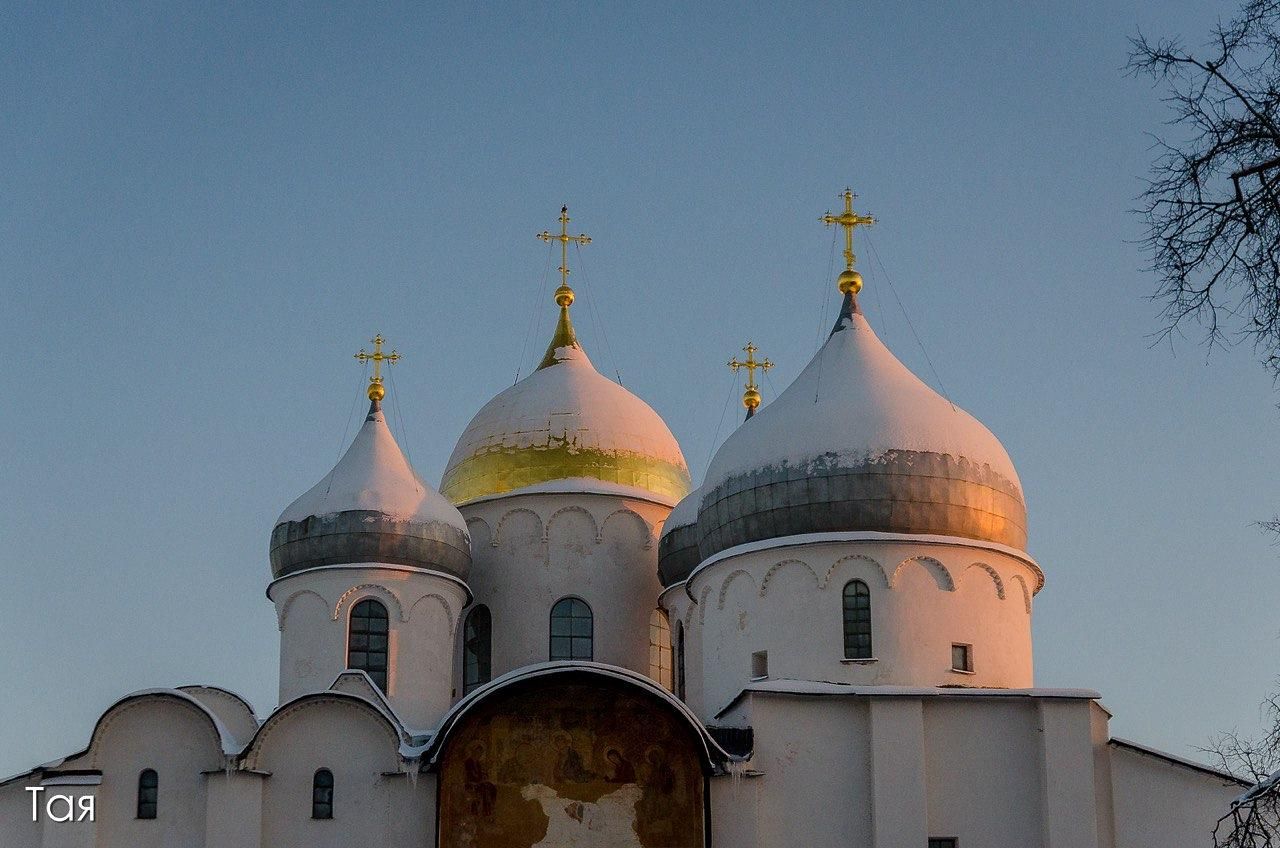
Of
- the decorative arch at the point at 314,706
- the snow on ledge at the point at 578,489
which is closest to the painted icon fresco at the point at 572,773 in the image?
the decorative arch at the point at 314,706

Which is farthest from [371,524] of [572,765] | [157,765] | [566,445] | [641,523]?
[572,765]

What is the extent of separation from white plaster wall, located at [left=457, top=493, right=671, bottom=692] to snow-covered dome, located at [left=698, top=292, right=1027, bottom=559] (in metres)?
3.48

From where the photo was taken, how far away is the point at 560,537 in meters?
25.0

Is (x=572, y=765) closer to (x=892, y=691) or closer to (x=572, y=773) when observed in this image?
(x=572, y=773)

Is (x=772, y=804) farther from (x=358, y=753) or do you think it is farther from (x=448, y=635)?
(x=448, y=635)

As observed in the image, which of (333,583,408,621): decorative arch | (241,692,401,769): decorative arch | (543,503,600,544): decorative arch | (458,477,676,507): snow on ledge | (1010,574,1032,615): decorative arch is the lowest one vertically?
(241,692,401,769): decorative arch

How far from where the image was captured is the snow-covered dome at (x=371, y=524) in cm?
2300

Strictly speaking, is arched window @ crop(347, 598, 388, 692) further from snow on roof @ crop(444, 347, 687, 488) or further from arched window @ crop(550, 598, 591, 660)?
snow on roof @ crop(444, 347, 687, 488)

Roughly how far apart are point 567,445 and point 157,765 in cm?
841

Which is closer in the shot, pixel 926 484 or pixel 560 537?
pixel 926 484

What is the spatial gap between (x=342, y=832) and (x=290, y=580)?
530cm

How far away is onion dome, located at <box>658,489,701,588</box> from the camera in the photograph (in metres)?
23.8

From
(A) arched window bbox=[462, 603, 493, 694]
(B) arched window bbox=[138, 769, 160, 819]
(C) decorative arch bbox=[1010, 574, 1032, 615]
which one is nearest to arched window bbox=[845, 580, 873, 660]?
(C) decorative arch bbox=[1010, 574, 1032, 615]

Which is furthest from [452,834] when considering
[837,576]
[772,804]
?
[837,576]
